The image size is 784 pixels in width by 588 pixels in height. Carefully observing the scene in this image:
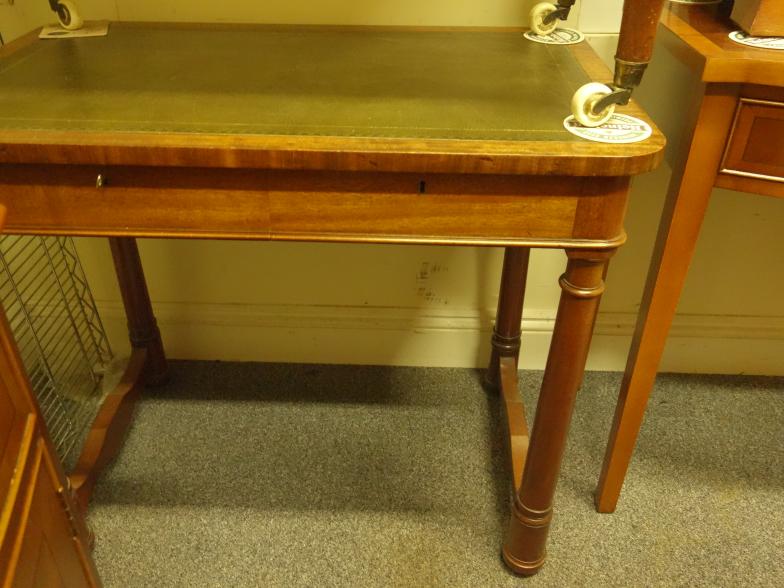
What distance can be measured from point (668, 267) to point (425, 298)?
0.59 m

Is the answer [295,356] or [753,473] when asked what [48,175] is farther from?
[753,473]

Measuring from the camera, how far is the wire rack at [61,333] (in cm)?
133

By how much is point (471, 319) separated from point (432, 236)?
71 cm

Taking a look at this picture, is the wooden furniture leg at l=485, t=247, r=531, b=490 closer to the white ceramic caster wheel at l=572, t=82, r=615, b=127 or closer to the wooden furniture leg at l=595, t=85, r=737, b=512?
the wooden furniture leg at l=595, t=85, r=737, b=512

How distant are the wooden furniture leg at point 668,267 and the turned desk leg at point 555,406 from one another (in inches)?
4.2

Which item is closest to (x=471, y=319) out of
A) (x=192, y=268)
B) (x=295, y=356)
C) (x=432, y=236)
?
(x=295, y=356)

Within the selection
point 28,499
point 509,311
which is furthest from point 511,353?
point 28,499

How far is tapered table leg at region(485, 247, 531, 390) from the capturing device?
1267 mm

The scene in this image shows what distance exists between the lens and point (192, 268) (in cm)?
143

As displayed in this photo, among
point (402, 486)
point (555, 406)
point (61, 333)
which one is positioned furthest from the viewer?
point (61, 333)

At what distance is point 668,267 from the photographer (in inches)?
37.3

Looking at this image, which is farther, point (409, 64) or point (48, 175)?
point (409, 64)

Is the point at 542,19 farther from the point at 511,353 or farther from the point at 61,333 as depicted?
the point at 61,333

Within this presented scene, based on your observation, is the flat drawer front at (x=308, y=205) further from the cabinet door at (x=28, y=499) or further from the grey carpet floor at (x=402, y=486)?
the grey carpet floor at (x=402, y=486)
